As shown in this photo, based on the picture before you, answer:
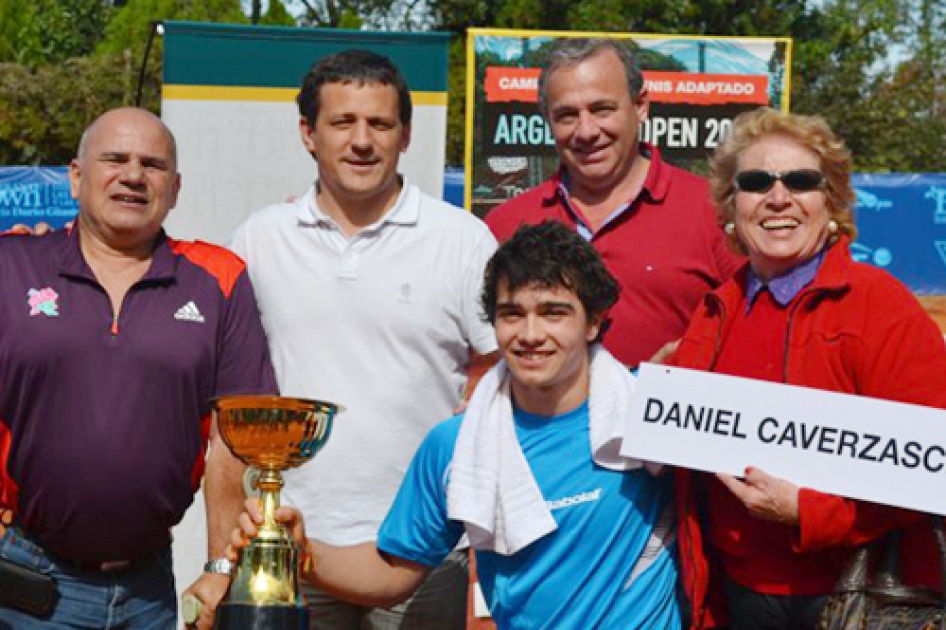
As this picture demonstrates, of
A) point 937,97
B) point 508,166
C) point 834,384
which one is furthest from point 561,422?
point 937,97

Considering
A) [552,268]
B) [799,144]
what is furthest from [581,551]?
[799,144]

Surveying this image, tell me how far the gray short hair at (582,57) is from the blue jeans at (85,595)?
2003 millimetres

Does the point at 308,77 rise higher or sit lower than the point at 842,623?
higher

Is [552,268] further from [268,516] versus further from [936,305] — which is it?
[936,305]

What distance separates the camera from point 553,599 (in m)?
3.64

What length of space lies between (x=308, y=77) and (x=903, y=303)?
199 centimetres

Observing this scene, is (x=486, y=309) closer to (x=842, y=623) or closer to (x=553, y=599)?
(x=553, y=599)

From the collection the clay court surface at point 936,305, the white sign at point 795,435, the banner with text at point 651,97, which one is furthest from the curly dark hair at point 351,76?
the clay court surface at point 936,305

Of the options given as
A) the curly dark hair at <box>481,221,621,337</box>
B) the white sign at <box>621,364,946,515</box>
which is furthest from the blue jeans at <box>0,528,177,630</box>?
the white sign at <box>621,364,946,515</box>

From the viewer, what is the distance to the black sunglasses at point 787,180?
3736 millimetres

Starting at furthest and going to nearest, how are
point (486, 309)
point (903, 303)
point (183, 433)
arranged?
point (183, 433)
point (486, 309)
point (903, 303)

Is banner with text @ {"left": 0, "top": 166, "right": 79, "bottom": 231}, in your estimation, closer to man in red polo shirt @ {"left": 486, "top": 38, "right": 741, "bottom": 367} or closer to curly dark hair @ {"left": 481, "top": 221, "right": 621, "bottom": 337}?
man in red polo shirt @ {"left": 486, "top": 38, "right": 741, "bottom": 367}

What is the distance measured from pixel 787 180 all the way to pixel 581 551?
109 centimetres

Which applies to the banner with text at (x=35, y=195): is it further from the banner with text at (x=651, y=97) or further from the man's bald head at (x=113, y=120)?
the man's bald head at (x=113, y=120)
